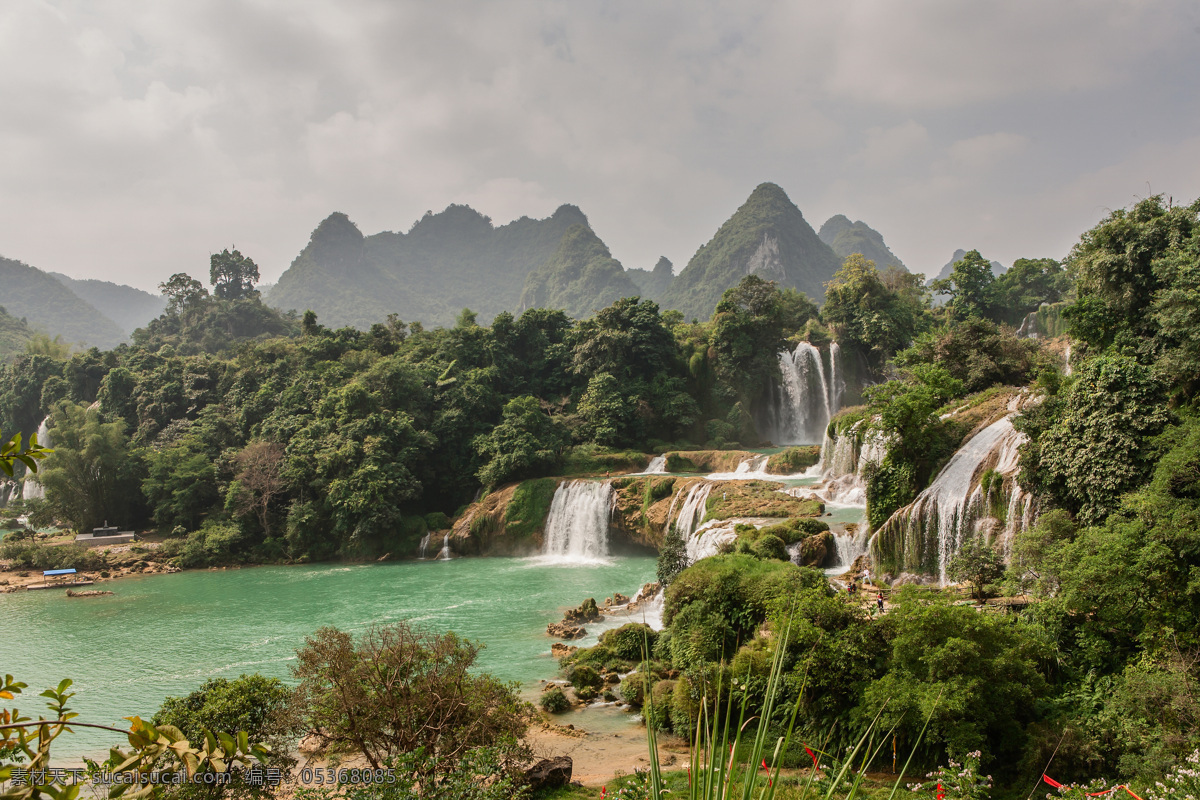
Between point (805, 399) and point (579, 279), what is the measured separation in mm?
60999

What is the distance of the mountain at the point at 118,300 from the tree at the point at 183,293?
76590mm

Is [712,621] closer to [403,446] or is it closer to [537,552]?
[537,552]

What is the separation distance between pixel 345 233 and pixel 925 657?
110337mm

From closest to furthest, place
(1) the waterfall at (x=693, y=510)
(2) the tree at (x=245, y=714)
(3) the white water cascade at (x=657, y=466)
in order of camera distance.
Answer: (2) the tree at (x=245, y=714), (1) the waterfall at (x=693, y=510), (3) the white water cascade at (x=657, y=466)

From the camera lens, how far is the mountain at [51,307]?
8588cm

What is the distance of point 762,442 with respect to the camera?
35750 mm

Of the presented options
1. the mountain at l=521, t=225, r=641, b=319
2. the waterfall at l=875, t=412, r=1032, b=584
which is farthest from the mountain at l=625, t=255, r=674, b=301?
the waterfall at l=875, t=412, r=1032, b=584

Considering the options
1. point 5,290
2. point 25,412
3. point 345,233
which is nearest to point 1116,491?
point 25,412

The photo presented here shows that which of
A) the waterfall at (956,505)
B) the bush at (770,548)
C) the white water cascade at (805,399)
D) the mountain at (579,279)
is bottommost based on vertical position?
the bush at (770,548)

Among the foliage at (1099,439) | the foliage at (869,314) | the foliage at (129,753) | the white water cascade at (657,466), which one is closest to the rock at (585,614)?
the foliage at (1099,439)

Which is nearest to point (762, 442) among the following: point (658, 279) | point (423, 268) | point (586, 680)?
point (586, 680)

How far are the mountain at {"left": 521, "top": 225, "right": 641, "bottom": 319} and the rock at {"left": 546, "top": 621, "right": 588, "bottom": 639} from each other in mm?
70519

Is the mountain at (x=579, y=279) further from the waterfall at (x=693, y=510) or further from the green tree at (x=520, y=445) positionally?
the waterfall at (x=693, y=510)

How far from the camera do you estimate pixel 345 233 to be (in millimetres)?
105062
